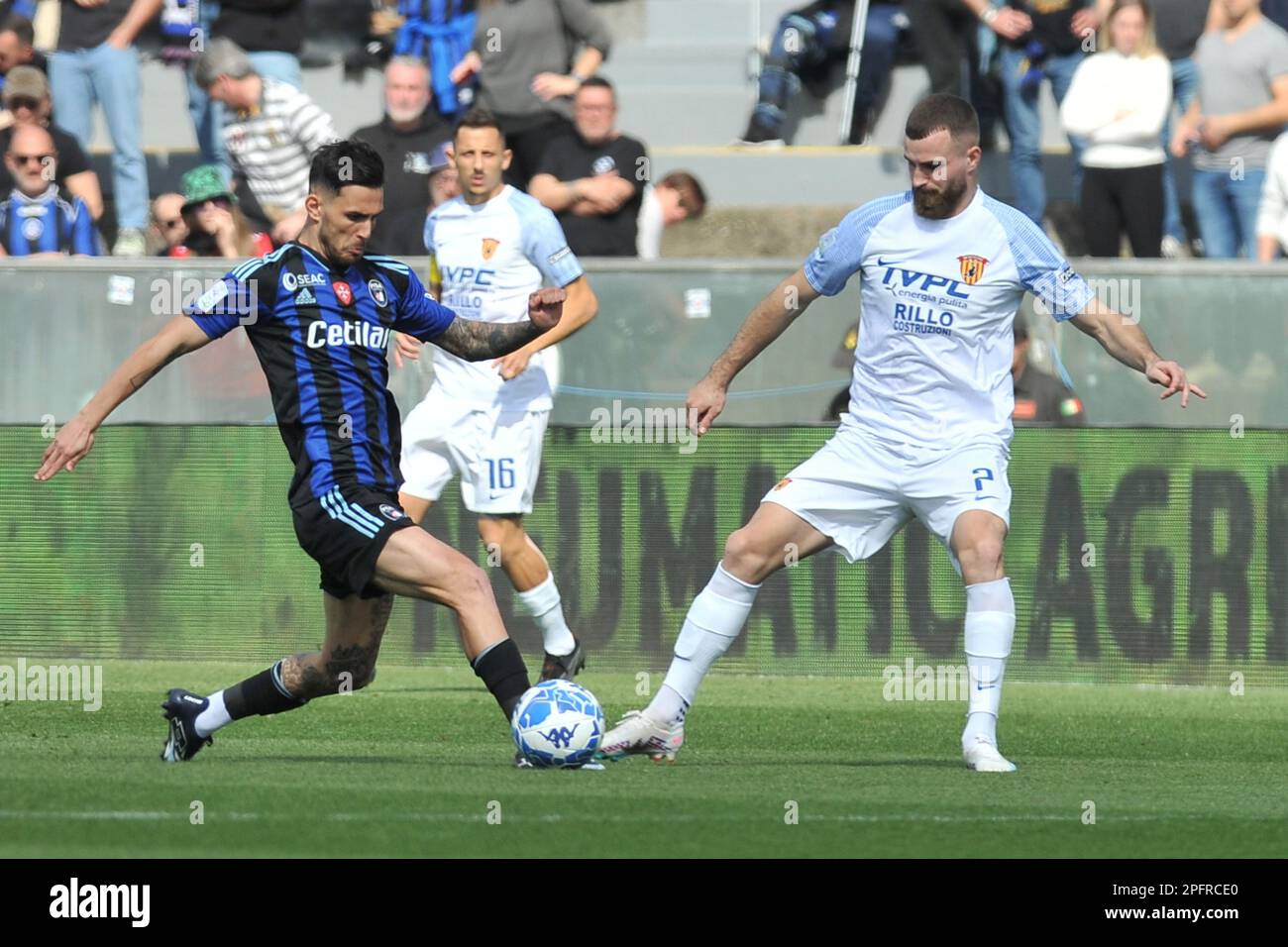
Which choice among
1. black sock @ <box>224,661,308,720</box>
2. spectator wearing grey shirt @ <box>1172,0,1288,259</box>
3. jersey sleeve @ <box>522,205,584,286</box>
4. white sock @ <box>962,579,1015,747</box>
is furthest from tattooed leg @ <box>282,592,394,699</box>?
spectator wearing grey shirt @ <box>1172,0,1288,259</box>

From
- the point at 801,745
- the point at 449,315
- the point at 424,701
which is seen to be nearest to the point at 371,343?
the point at 449,315

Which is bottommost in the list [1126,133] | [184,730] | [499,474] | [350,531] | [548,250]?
[184,730]

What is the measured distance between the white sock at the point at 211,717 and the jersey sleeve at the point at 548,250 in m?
3.55

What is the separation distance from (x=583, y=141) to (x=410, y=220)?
1215 millimetres

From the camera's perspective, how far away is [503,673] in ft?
25.4

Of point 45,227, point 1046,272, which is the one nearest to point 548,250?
point 1046,272

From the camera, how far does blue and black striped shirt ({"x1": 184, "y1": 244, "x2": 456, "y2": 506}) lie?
306 inches

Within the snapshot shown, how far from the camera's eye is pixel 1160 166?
13.8m

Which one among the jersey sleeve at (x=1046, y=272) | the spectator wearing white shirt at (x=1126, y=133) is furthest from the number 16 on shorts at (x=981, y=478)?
the spectator wearing white shirt at (x=1126, y=133)

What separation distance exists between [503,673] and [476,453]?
3.56m

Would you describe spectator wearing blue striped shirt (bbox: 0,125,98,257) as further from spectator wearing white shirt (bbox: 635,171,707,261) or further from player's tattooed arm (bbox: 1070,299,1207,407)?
player's tattooed arm (bbox: 1070,299,1207,407)

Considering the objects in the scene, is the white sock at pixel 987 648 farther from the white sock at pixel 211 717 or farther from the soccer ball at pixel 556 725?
the white sock at pixel 211 717

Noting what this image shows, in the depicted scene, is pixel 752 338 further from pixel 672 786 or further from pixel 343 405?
pixel 672 786

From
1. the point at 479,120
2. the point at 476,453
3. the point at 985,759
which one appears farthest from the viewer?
the point at 476,453
